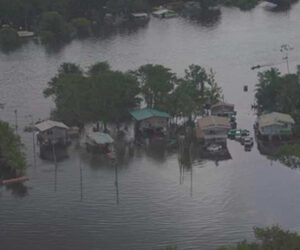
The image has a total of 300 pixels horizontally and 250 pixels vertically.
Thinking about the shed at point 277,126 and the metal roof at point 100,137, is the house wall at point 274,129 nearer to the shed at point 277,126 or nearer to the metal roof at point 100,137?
the shed at point 277,126

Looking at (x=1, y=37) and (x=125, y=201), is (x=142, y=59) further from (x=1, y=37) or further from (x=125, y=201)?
(x=125, y=201)

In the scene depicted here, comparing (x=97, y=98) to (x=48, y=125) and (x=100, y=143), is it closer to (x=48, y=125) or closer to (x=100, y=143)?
(x=48, y=125)

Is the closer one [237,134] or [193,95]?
[237,134]

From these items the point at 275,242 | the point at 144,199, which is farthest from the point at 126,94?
the point at 275,242

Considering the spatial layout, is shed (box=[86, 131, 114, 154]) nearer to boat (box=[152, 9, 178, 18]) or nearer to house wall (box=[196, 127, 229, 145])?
house wall (box=[196, 127, 229, 145])

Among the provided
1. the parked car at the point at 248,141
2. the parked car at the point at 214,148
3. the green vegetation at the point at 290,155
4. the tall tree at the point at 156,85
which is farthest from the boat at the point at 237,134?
the tall tree at the point at 156,85
